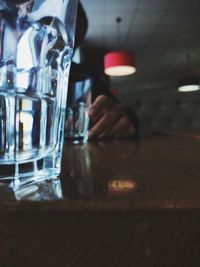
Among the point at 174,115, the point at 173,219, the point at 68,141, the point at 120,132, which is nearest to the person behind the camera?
the point at 173,219

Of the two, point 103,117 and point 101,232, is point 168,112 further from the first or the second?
point 101,232

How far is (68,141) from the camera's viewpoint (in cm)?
58

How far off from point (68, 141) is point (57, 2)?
43cm

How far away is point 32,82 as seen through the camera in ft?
0.59

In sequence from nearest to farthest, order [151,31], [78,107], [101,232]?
[101,232]
[78,107]
[151,31]

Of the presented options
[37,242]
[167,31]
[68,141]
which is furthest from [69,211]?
[167,31]

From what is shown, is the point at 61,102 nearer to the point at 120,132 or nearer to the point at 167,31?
the point at 120,132

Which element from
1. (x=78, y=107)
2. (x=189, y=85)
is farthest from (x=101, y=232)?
(x=189, y=85)

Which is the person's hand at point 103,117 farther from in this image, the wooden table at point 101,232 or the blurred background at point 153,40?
the blurred background at point 153,40

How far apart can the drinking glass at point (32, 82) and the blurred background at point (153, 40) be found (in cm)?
172

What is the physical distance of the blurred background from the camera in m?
2.56

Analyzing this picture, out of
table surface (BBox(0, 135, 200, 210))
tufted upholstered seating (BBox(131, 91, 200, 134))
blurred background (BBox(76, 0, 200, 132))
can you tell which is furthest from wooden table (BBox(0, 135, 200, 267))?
tufted upholstered seating (BBox(131, 91, 200, 134))

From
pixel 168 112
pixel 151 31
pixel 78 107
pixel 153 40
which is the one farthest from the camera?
pixel 153 40

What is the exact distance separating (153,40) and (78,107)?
323cm
